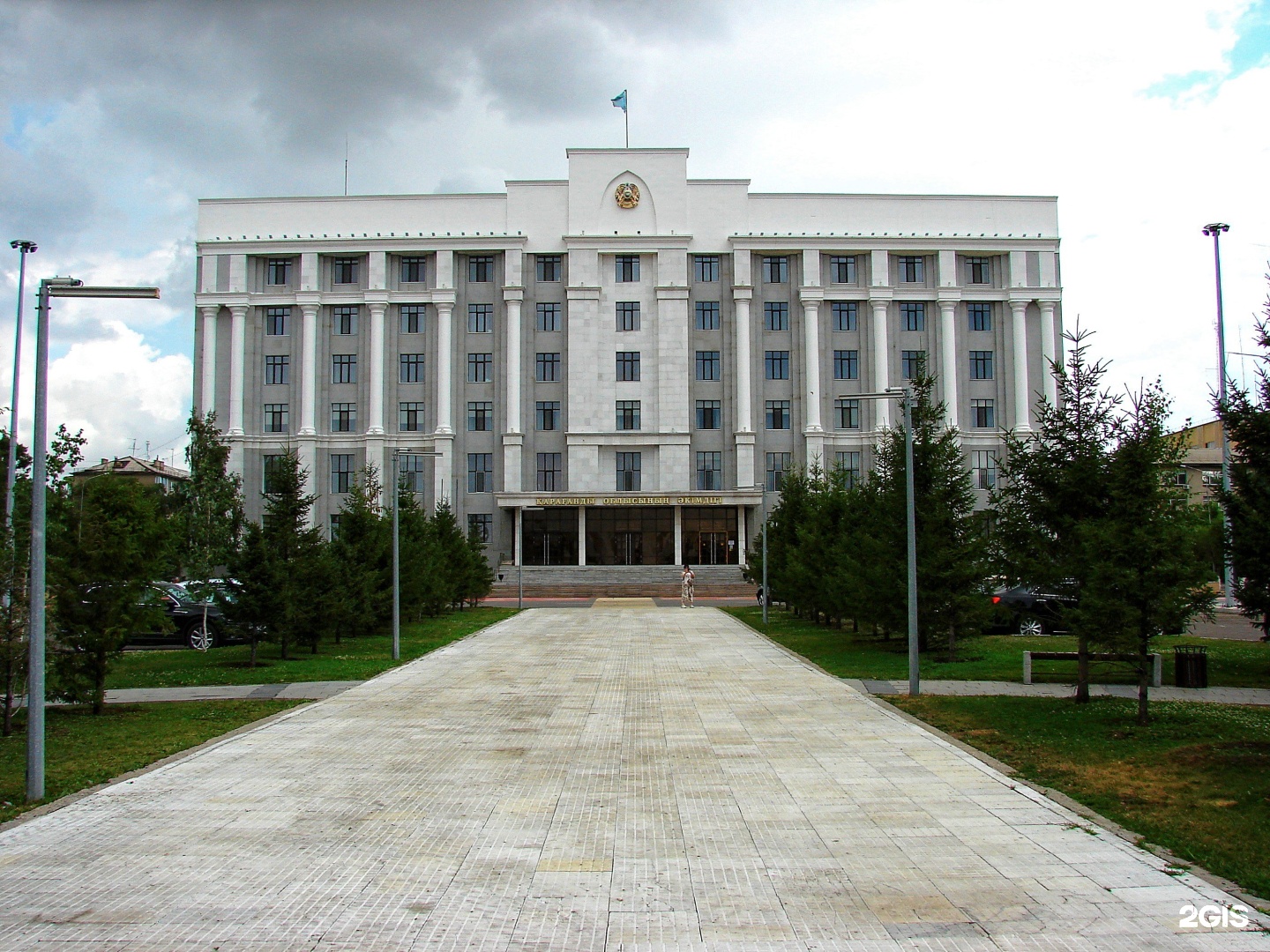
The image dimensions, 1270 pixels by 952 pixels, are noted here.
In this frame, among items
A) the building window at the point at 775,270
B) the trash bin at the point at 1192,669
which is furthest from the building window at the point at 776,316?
the trash bin at the point at 1192,669

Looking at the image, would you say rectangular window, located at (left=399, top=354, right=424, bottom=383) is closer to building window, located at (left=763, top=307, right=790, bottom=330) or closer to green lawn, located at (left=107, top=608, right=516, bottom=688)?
building window, located at (left=763, top=307, right=790, bottom=330)

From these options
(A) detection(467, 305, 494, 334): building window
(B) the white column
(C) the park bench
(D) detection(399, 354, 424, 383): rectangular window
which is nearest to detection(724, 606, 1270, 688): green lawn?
(C) the park bench

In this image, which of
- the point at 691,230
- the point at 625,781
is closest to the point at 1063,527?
the point at 625,781

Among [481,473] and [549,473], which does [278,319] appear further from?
[549,473]

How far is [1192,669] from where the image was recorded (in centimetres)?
1820

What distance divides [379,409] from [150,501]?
1973 inches

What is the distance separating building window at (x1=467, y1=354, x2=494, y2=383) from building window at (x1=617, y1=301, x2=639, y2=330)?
9139mm

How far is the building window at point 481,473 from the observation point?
6669cm

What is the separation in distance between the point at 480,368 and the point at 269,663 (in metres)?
45.7

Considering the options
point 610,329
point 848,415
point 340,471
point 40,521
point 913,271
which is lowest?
point 40,521

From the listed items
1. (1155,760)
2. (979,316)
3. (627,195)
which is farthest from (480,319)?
(1155,760)

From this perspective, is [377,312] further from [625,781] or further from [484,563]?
[625,781]

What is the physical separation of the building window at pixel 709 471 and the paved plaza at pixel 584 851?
170ft

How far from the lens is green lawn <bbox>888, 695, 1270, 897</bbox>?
874cm
